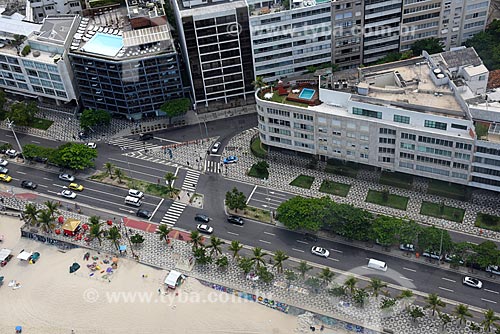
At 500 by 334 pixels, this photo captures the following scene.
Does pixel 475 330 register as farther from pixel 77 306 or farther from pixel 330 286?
pixel 77 306

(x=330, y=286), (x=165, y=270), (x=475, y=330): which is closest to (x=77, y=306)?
(x=165, y=270)

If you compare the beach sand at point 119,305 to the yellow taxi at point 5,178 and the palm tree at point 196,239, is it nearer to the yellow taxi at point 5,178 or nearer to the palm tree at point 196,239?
the palm tree at point 196,239

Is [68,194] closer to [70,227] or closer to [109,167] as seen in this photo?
[109,167]

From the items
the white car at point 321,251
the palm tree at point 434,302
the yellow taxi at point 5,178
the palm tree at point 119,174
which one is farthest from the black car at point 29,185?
the palm tree at point 434,302

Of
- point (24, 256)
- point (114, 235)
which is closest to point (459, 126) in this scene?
point (114, 235)

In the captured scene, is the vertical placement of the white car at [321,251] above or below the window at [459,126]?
below

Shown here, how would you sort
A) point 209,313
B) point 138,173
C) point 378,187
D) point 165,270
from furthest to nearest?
point 138,173, point 378,187, point 165,270, point 209,313

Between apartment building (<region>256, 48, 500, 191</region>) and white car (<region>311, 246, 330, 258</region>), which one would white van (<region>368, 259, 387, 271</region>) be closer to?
white car (<region>311, 246, 330, 258</region>)
